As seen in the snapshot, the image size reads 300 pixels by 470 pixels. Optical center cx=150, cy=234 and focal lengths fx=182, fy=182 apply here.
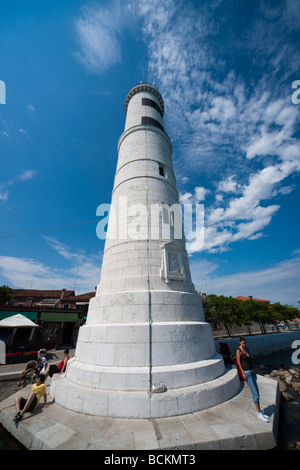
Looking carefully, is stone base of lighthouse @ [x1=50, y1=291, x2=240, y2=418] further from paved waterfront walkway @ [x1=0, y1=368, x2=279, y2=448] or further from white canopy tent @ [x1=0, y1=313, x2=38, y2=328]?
white canopy tent @ [x1=0, y1=313, x2=38, y2=328]

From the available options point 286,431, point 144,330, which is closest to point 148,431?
point 144,330

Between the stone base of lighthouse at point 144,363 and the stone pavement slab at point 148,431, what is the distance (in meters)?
0.26

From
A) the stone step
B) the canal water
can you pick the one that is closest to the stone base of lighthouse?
the stone step

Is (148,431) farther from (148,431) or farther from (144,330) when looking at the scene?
(144,330)

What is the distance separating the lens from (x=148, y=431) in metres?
3.96

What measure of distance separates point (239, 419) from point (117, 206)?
8826mm

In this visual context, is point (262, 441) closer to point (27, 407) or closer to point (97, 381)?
point (97, 381)

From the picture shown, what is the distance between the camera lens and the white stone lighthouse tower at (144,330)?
488 cm

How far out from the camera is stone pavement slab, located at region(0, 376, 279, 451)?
3584 mm

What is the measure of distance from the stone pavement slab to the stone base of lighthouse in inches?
10.2

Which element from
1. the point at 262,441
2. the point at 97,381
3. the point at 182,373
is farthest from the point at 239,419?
the point at 97,381

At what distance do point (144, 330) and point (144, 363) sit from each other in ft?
2.89

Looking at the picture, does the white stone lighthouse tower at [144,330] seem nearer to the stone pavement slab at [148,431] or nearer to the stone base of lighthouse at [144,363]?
the stone base of lighthouse at [144,363]

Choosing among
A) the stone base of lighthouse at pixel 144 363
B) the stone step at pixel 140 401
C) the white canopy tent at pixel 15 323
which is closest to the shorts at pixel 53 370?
the stone base of lighthouse at pixel 144 363
